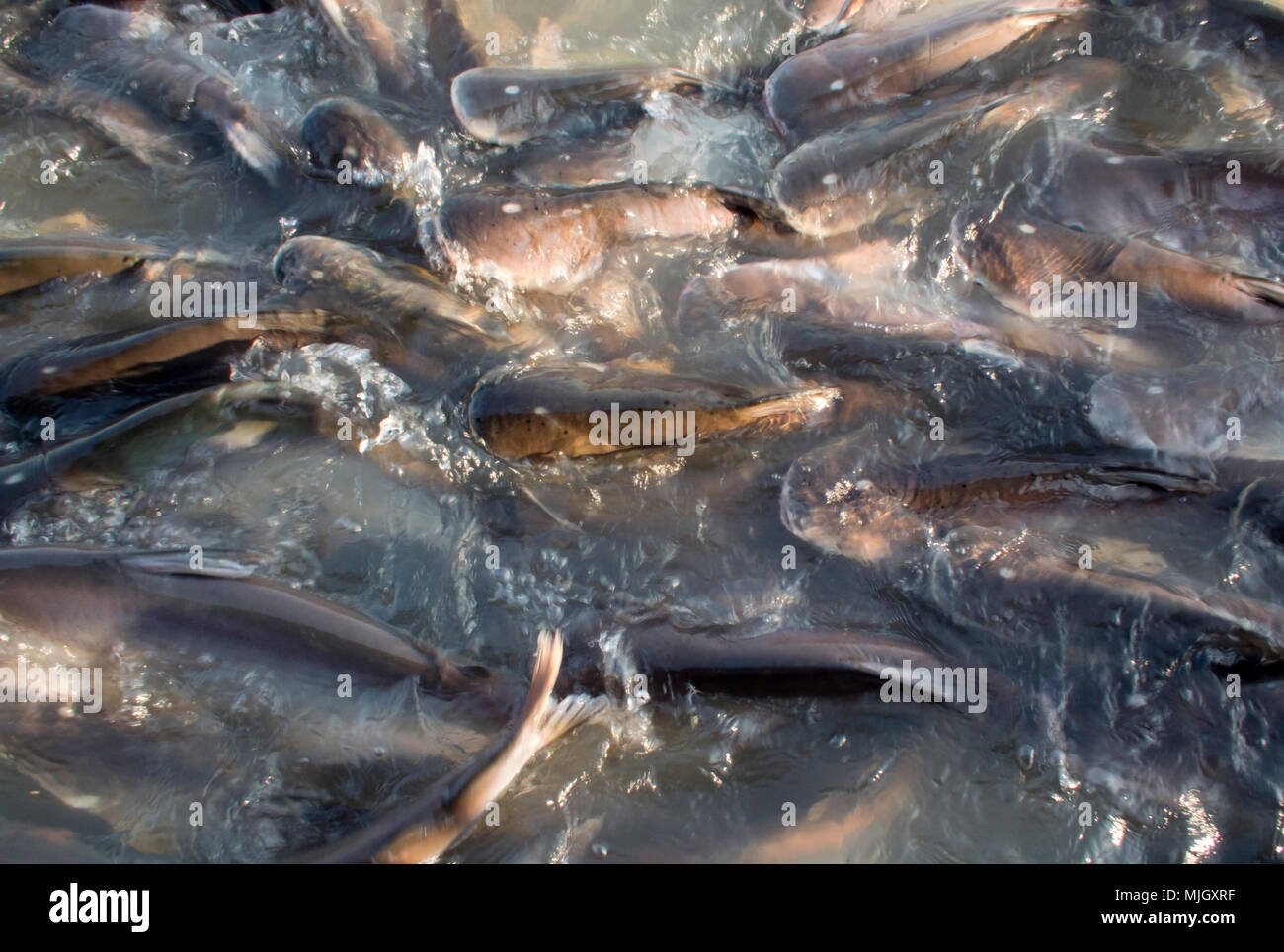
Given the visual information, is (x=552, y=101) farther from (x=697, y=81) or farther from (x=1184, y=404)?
(x=1184, y=404)

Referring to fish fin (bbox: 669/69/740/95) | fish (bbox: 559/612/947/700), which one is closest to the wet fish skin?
Answer: fish (bbox: 559/612/947/700)

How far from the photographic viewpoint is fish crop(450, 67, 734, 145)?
437cm

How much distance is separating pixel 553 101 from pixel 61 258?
2403 millimetres

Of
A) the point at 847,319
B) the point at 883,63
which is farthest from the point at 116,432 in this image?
the point at 883,63

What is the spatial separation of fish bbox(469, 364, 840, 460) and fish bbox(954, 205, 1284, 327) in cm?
115

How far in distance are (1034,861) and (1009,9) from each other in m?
3.89

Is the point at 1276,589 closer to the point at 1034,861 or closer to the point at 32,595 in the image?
the point at 1034,861

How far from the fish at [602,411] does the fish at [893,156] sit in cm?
108

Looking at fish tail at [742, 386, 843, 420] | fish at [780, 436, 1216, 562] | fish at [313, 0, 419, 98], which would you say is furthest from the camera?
fish at [313, 0, 419, 98]

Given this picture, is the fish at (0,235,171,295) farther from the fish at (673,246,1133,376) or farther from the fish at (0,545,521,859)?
the fish at (673,246,1133,376)

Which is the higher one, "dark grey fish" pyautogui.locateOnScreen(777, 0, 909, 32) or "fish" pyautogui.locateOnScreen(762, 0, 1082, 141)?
"dark grey fish" pyautogui.locateOnScreen(777, 0, 909, 32)

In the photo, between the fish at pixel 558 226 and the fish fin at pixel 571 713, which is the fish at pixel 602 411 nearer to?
the fish at pixel 558 226

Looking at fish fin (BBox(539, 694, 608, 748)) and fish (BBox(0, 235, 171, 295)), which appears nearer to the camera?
fish fin (BBox(539, 694, 608, 748))

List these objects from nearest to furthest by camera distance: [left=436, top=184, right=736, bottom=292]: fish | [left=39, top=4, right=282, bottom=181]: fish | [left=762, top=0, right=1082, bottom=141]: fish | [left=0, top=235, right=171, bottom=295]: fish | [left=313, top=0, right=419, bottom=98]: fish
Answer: [left=436, top=184, right=736, bottom=292]: fish, [left=0, top=235, right=171, bottom=295]: fish, [left=762, top=0, right=1082, bottom=141]: fish, [left=39, top=4, right=282, bottom=181]: fish, [left=313, top=0, right=419, bottom=98]: fish
